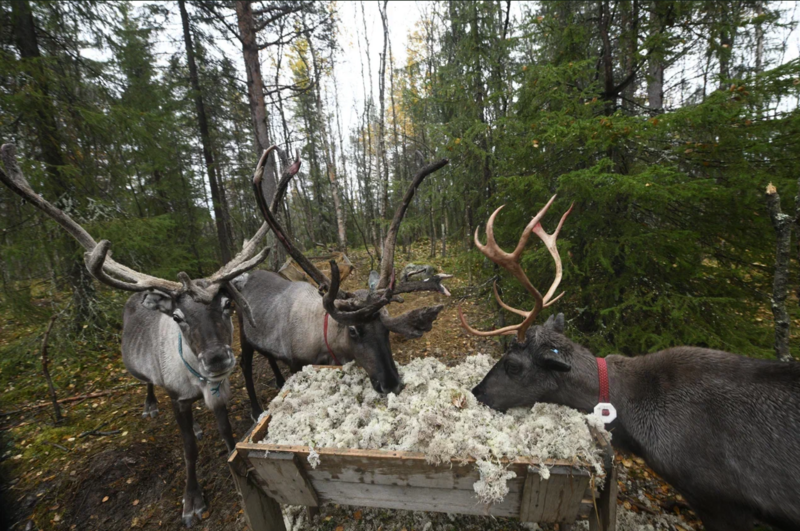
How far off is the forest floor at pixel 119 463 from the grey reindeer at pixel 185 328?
1.72 feet

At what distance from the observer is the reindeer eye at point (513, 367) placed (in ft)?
8.48

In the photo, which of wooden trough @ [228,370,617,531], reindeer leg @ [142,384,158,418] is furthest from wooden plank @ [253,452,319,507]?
reindeer leg @ [142,384,158,418]

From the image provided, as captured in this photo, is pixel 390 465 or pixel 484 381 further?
pixel 484 381

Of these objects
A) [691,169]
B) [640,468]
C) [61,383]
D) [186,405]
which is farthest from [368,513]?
[61,383]

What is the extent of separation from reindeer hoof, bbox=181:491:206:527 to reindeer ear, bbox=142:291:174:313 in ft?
7.24

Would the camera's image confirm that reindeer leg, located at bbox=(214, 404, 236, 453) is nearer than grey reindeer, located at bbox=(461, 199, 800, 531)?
No

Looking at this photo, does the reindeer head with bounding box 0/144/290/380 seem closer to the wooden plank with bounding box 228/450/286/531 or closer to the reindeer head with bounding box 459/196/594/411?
the wooden plank with bounding box 228/450/286/531

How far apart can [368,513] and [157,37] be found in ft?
46.9

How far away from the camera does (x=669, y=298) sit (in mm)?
3639

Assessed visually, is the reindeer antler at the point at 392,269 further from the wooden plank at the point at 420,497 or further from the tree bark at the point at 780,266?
the tree bark at the point at 780,266

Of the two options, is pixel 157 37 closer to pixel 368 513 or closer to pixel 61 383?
pixel 61 383

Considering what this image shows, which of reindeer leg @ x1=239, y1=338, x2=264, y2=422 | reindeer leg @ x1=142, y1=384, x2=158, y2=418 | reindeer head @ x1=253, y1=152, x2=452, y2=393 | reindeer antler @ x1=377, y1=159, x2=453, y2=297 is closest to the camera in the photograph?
reindeer head @ x1=253, y1=152, x2=452, y2=393

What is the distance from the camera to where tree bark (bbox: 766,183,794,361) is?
2.35 metres

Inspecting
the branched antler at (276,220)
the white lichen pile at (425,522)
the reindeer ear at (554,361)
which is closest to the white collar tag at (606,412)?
the reindeer ear at (554,361)
